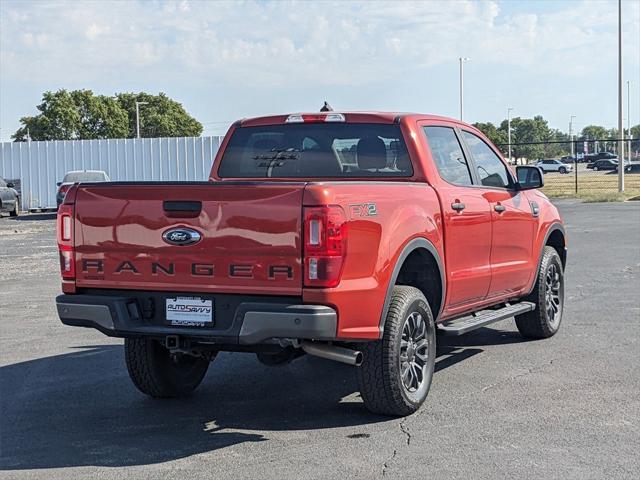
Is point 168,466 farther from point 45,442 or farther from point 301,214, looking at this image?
point 301,214

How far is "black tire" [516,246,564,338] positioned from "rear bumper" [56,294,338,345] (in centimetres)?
379

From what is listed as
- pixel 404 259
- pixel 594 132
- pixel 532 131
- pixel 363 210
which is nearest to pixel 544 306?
pixel 404 259

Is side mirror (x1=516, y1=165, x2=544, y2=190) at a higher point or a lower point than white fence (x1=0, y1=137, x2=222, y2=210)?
lower

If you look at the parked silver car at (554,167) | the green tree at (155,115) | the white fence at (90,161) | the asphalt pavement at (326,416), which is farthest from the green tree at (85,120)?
the asphalt pavement at (326,416)

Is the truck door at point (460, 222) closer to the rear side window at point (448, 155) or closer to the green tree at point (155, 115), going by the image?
the rear side window at point (448, 155)

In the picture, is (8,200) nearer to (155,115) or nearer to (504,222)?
(504,222)

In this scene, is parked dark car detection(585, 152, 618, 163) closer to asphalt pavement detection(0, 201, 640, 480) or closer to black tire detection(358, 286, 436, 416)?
asphalt pavement detection(0, 201, 640, 480)

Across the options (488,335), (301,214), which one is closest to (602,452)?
(301,214)

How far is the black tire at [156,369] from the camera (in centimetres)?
676

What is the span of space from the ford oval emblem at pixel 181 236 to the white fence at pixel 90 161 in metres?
32.7

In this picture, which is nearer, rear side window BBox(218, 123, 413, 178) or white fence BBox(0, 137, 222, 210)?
rear side window BBox(218, 123, 413, 178)

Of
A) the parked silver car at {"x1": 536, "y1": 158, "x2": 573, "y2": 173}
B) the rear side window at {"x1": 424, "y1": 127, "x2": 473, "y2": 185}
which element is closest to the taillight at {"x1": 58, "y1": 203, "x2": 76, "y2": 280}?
the rear side window at {"x1": 424, "y1": 127, "x2": 473, "y2": 185}

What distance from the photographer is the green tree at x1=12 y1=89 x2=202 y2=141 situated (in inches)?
3105

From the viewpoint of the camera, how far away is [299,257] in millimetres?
5418
